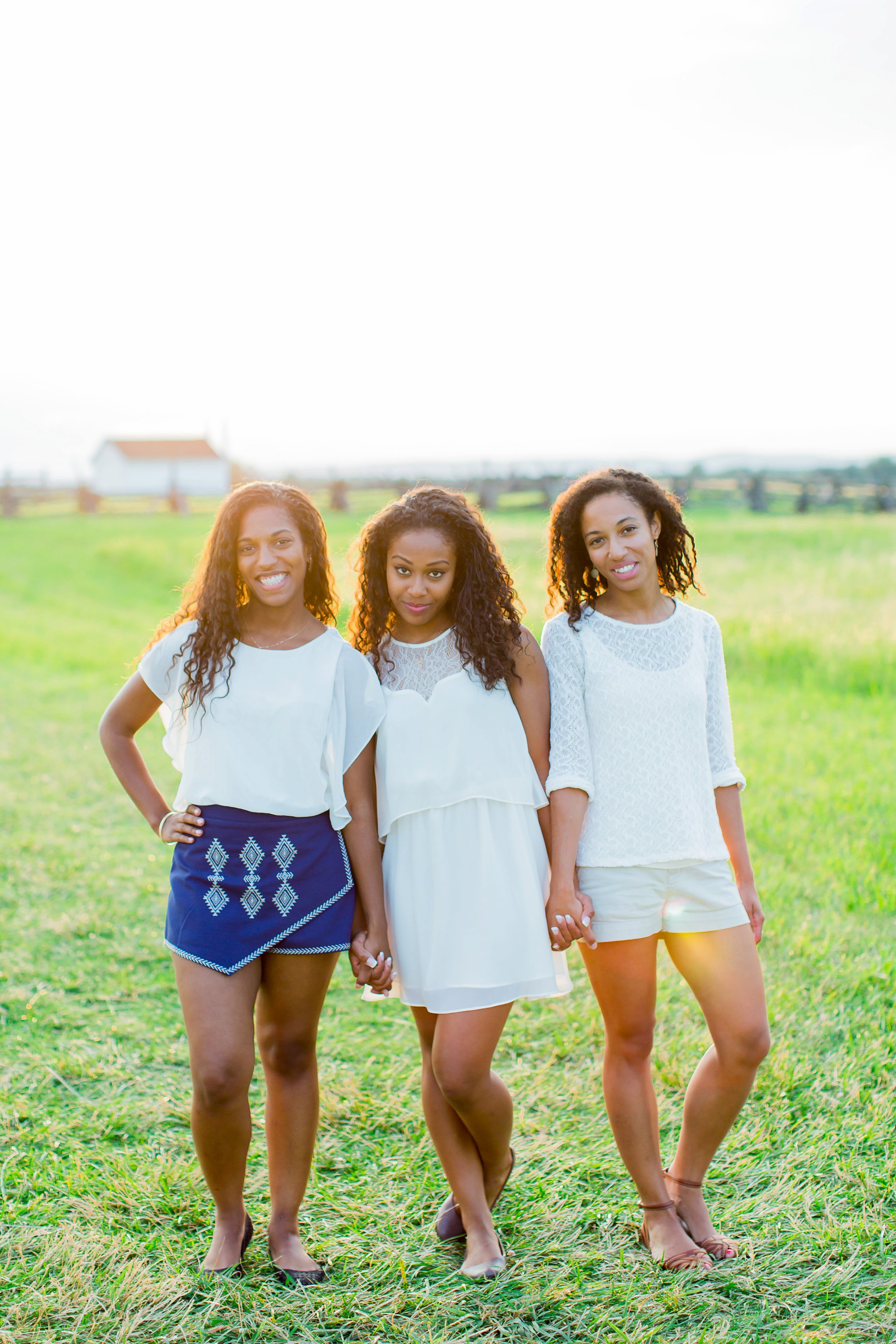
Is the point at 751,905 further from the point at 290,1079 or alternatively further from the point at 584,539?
the point at 290,1079

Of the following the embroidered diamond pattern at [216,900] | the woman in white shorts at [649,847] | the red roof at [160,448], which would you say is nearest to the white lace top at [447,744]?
the woman in white shorts at [649,847]

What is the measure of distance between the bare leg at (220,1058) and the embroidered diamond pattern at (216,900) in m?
0.15

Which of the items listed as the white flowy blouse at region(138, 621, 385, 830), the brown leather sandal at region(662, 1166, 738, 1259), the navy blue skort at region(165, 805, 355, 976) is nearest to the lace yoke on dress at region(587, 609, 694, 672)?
the white flowy blouse at region(138, 621, 385, 830)

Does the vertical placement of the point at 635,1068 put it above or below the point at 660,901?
below

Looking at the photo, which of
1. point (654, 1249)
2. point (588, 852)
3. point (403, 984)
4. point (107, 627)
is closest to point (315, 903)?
point (403, 984)

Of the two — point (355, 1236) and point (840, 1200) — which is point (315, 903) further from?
point (840, 1200)

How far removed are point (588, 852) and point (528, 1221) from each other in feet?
3.79

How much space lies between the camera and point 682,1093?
378cm

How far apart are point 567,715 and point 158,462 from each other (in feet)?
214

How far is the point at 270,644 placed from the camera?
2.90m

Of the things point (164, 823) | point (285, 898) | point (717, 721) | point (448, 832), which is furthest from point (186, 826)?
point (717, 721)

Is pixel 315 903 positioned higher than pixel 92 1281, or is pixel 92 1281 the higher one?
pixel 315 903

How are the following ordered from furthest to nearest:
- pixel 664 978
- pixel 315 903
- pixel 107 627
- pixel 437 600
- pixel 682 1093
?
pixel 107 627 → pixel 664 978 → pixel 682 1093 → pixel 437 600 → pixel 315 903

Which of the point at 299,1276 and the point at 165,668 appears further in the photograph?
the point at 165,668
